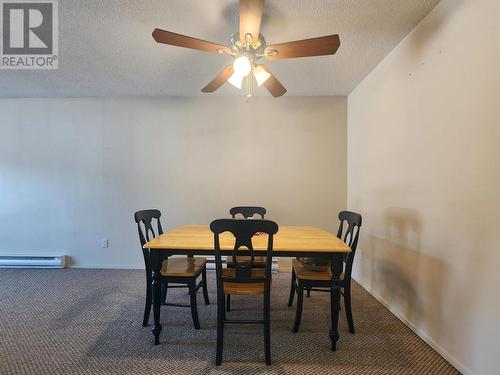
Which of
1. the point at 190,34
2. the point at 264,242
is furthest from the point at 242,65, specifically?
the point at 264,242

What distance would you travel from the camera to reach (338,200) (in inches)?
132

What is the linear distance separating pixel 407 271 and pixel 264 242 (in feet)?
4.13

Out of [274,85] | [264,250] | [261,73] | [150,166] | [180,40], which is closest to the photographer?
[180,40]

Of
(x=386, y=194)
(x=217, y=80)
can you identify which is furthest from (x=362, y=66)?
(x=217, y=80)

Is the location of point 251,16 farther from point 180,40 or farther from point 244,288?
point 244,288

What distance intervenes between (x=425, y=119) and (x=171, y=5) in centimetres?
204

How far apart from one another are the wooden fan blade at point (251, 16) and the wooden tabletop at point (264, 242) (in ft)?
4.66

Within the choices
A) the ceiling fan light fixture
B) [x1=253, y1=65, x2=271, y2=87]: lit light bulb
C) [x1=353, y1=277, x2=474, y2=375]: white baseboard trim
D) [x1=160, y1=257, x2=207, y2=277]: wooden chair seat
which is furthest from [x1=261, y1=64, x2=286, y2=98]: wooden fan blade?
[x1=353, y1=277, x2=474, y2=375]: white baseboard trim

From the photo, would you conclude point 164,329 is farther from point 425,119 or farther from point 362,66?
point 362,66

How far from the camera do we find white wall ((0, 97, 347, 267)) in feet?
11.1

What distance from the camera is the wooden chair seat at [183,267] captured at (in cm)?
193

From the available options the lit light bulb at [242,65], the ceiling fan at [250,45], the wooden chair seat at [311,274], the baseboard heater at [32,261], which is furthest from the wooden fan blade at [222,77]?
the baseboard heater at [32,261]

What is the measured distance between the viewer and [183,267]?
2.08 m

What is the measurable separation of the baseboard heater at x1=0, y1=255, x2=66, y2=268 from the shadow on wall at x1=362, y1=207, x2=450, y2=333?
13.3 feet
